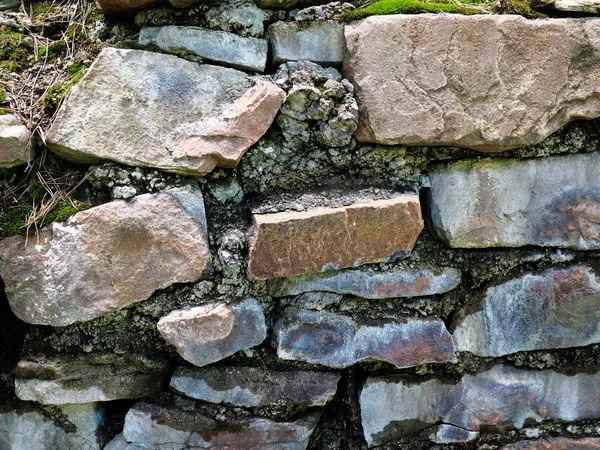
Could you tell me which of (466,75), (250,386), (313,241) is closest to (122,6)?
(313,241)

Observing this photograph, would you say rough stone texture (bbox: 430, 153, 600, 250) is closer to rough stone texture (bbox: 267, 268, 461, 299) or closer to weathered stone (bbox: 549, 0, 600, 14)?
rough stone texture (bbox: 267, 268, 461, 299)

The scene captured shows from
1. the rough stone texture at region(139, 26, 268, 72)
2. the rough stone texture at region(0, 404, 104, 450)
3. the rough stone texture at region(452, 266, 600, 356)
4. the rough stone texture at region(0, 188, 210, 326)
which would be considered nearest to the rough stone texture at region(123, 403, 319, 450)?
the rough stone texture at region(0, 404, 104, 450)

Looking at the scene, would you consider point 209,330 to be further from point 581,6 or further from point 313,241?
point 581,6

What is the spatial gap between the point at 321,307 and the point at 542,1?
44.3 inches

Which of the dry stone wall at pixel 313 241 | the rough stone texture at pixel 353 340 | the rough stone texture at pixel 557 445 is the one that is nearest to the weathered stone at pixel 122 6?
the dry stone wall at pixel 313 241

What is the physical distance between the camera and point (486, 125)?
159 cm

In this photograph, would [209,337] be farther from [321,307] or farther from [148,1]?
[148,1]

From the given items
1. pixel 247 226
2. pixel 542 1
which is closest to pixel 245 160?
pixel 247 226

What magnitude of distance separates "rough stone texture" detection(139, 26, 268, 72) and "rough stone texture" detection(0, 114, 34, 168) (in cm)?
40

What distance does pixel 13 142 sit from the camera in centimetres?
145

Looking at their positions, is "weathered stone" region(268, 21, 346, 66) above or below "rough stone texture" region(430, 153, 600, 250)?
above

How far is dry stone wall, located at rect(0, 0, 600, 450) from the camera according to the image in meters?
1.51

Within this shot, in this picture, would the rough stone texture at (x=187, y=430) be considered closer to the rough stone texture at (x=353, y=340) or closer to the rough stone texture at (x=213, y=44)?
the rough stone texture at (x=353, y=340)

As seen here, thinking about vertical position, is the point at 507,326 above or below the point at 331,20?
below
